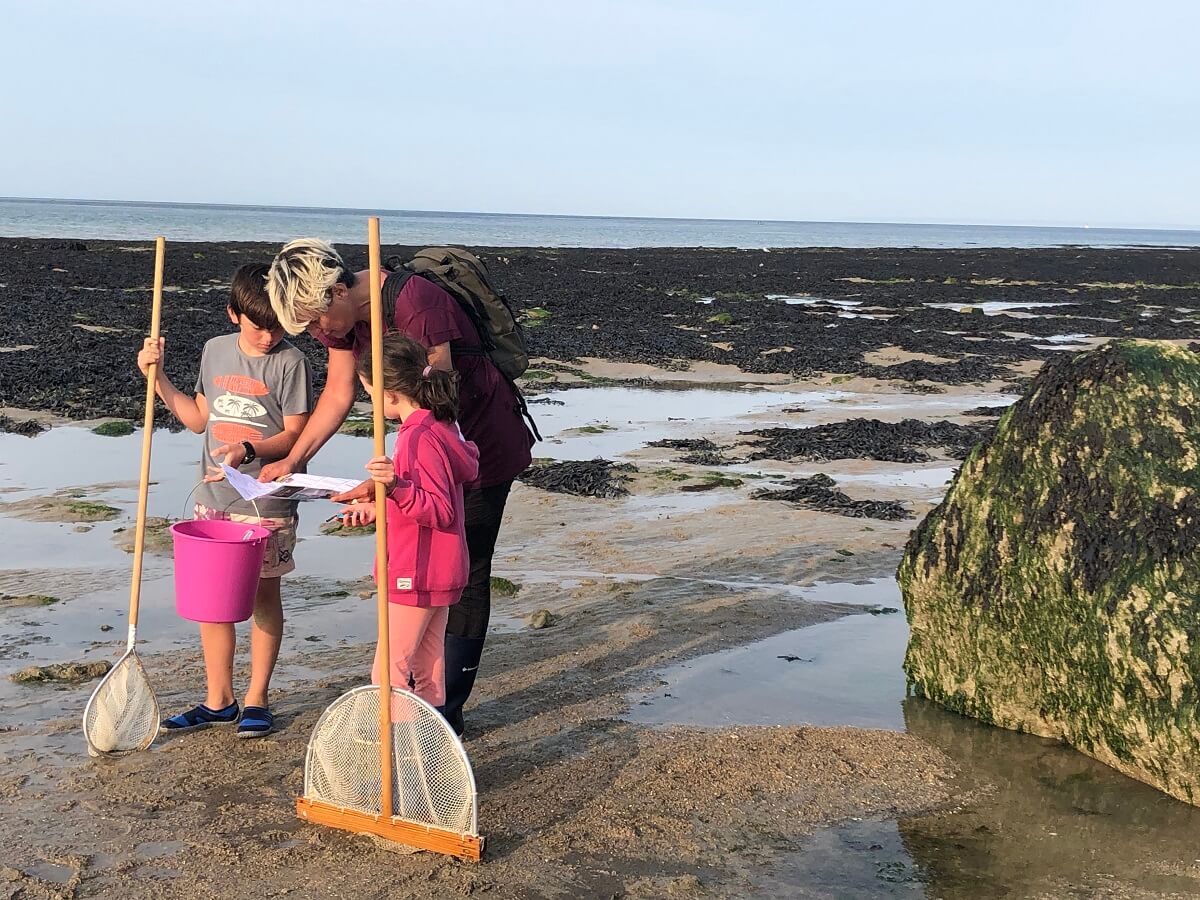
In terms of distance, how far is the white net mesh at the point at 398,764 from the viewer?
3809 millimetres

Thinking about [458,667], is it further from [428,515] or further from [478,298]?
[478,298]

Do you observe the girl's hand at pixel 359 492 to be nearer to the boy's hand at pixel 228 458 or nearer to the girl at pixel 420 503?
the girl at pixel 420 503

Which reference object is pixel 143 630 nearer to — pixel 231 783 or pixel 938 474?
pixel 231 783

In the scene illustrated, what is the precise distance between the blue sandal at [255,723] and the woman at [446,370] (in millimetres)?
685

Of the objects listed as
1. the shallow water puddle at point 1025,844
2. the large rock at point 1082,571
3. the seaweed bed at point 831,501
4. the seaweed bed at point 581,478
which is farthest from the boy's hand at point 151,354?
the seaweed bed at point 831,501

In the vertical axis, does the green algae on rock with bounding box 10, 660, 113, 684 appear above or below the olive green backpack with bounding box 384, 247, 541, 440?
below

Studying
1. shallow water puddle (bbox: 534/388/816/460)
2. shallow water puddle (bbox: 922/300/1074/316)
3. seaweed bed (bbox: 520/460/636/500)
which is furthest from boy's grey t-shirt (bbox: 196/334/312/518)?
shallow water puddle (bbox: 922/300/1074/316)

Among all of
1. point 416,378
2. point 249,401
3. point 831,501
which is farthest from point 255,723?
point 831,501

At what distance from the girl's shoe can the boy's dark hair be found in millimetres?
1482

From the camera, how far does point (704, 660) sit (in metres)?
5.81

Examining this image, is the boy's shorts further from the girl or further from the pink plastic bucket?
the girl

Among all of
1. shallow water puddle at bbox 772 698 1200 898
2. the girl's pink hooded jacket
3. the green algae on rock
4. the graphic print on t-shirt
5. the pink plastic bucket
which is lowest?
shallow water puddle at bbox 772 698 1200 898

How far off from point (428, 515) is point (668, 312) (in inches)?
891

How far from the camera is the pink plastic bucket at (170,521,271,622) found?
436 centimetres
